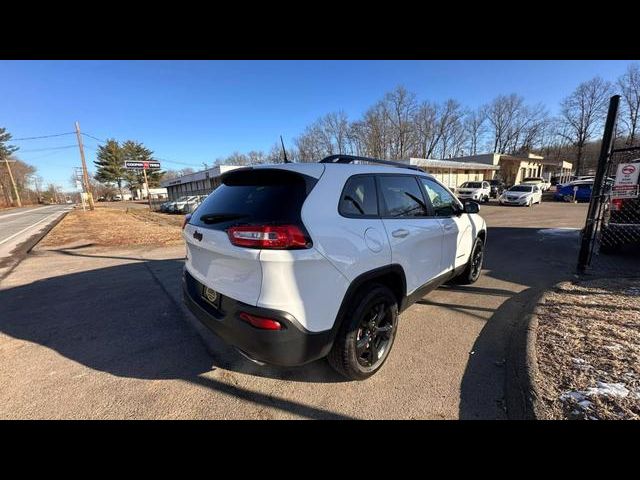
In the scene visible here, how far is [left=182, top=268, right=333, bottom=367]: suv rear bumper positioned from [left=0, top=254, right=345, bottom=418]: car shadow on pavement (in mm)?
505

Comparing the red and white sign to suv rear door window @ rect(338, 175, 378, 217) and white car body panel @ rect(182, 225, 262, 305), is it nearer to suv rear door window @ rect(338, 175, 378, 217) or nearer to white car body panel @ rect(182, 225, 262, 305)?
suv rear door window @ rect(338, 175, 378, 217)

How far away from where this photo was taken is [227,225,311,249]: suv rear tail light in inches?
73.4

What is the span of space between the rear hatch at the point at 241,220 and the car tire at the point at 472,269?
11.7 feet

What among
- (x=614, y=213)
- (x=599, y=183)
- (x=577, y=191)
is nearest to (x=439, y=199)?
(x=599, y=183)

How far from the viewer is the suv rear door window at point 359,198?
2275mm

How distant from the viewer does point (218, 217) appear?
2330 mm

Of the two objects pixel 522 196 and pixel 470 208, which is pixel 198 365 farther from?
pixel 522 196

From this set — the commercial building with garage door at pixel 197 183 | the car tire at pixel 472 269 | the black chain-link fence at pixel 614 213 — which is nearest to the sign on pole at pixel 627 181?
the black chain-link fence at pixel 614 213

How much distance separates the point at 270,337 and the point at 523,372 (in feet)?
7.22

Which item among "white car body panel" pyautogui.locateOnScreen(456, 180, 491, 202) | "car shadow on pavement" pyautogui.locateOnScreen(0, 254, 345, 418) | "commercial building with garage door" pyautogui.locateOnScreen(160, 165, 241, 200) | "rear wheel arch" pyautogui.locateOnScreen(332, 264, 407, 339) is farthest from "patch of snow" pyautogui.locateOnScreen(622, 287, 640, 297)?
"commercial building with garage door" pyautogui.locateOnScreen(160, 165, 241, 200)

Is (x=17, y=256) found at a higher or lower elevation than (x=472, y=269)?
lower

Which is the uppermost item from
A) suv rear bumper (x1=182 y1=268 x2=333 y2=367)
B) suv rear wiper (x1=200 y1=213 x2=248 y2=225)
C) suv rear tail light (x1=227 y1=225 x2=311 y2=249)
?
suv rear wiper (x1=200 y1=213 x2=248 y2=225)

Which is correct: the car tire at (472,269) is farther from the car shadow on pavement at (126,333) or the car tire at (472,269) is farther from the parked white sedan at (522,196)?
the parked white sedan at (522,196)
